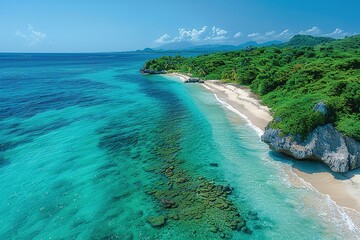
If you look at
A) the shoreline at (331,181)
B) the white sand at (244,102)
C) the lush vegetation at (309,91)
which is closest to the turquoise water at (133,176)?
the shoreline at (331,181)

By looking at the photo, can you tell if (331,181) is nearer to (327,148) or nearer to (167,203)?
(327,148)

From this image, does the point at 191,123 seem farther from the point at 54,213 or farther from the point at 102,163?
the point at 54,213

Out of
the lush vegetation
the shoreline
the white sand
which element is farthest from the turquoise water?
the lush vegetation

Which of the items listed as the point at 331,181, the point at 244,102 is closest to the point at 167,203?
the point at 331,181

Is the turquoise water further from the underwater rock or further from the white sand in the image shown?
the white sand

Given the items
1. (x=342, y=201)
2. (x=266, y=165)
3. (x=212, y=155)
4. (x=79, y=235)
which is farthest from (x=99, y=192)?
(x=342, y=201)
